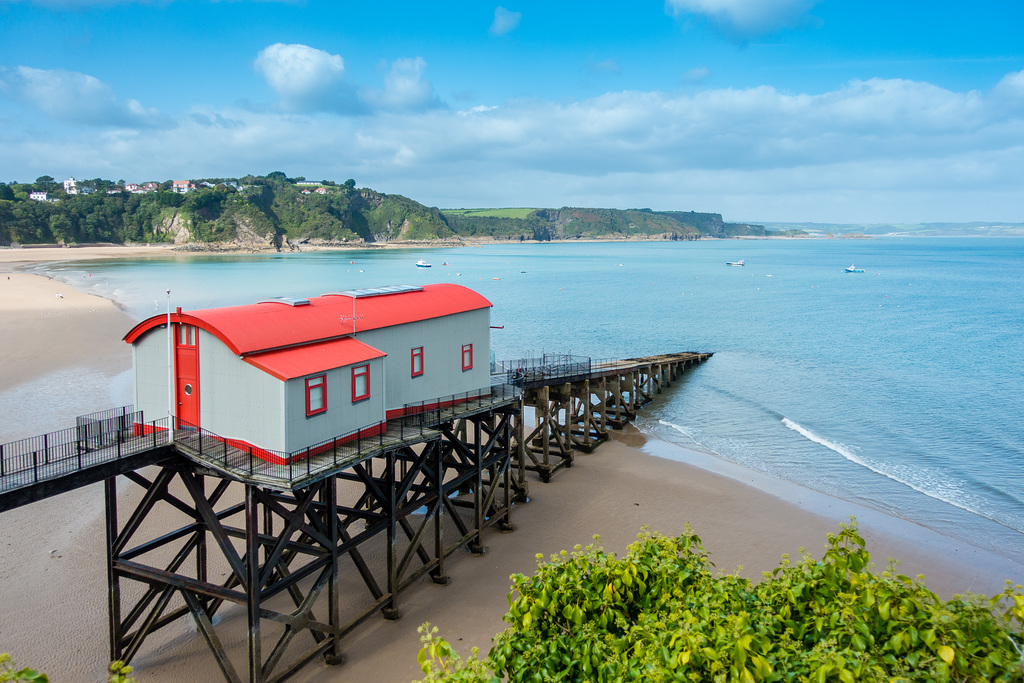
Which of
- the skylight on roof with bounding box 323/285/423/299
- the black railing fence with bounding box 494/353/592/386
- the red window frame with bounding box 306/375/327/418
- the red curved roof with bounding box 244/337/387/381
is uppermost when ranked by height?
the skylight on roof with bounding box 323/285/423/299

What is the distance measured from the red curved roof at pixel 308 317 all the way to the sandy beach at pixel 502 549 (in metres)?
7.89

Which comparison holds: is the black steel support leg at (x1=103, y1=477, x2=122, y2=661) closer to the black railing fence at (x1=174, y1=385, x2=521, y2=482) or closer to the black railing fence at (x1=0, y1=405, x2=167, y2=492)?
the black railing fence at (x1=0, y1=405, x2=167, y2=492)

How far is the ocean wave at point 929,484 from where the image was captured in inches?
1095

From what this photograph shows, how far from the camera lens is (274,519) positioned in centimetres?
2375

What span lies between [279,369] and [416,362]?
614 cm

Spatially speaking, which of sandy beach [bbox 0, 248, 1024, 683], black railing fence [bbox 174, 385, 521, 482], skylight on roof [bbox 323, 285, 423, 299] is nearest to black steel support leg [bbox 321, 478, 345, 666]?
sandy beach [bbox 0, 248, 1024, 683]

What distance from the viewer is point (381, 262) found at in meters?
179

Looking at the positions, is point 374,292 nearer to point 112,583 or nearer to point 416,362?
point 416,362

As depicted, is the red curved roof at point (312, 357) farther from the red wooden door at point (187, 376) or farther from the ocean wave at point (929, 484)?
the ocean wave at point (929, 484)

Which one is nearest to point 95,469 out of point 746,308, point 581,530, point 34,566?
point 34,566

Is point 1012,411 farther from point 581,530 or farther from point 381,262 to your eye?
point 381,262

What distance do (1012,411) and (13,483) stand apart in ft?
168

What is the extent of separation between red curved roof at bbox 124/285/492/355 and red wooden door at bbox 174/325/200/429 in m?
0.43

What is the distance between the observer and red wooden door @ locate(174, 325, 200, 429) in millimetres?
16234
